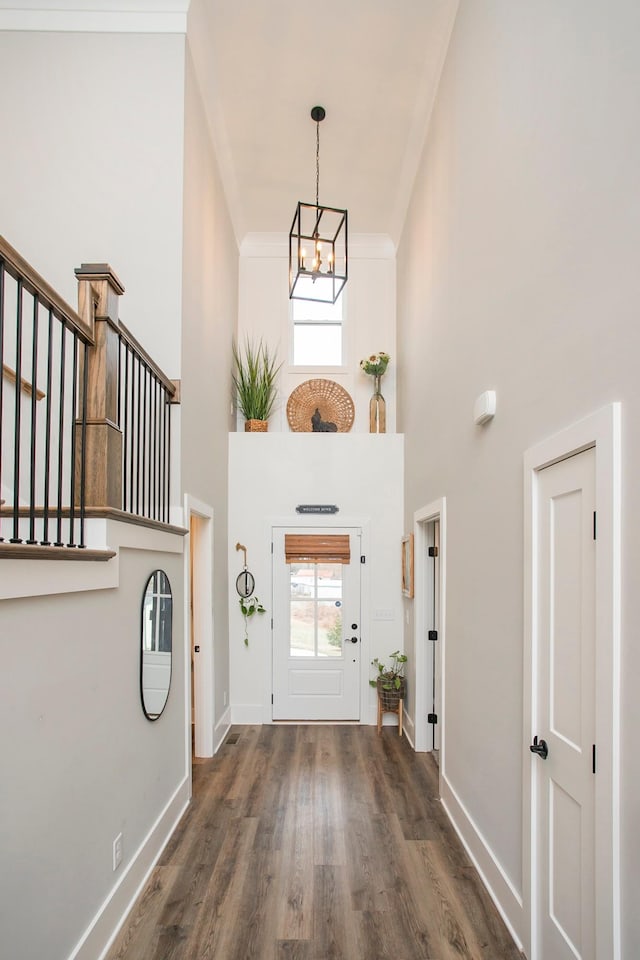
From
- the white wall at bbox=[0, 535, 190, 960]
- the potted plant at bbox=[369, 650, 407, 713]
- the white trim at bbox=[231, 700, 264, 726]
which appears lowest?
the white trim at bbox=[231, 700, 264, 726]

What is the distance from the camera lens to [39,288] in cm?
218

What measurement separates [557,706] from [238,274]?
5999mm

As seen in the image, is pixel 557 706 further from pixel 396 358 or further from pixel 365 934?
pixel 396 358

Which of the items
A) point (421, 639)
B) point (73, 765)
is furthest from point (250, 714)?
point (73, 765)

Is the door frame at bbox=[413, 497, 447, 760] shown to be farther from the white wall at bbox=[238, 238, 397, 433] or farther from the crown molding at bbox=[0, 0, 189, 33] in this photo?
the crown molding at bbox=[0, 0, 189, 33]

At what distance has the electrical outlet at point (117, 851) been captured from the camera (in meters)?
2.82

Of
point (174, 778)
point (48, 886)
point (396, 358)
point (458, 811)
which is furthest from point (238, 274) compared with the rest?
point (48, 886)

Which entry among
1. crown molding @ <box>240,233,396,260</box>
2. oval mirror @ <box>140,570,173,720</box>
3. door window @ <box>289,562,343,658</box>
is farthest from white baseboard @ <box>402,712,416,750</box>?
crown molding @ <box>240,233,396,260</box>

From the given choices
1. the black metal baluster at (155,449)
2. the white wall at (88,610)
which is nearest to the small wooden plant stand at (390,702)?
the white wall at (88,610)

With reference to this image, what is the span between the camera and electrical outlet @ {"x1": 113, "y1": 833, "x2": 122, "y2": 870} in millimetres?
2820

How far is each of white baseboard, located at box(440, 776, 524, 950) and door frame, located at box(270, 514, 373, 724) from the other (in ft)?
6.70

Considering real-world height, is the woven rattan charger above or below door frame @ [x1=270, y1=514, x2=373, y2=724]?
above

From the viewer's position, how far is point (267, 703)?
6246 millimetres

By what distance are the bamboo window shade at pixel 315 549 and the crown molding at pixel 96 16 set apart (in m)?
4.24
